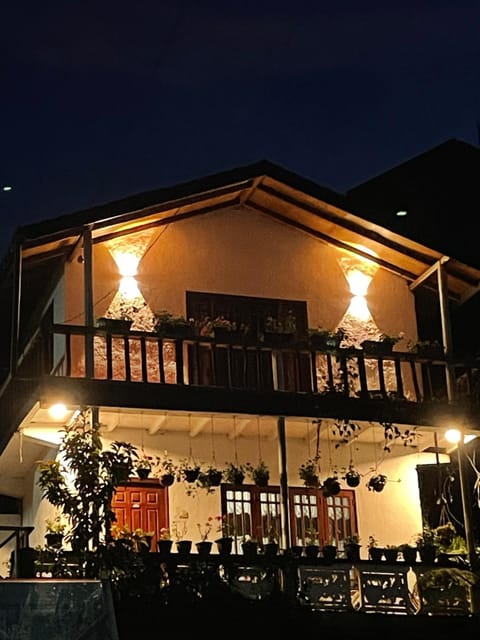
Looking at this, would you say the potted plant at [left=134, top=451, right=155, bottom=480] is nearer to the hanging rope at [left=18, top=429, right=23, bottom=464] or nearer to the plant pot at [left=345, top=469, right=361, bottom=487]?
the hanging rope at [left=18, top=429, right=23, bottom=464]

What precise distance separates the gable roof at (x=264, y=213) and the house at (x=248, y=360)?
4cm

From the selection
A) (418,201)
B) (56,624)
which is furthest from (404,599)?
(418,201)

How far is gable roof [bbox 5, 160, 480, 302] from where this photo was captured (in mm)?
15867

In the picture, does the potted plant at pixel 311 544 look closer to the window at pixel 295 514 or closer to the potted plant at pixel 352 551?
the window at pixel 295 514

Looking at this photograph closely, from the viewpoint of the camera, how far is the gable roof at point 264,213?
52.1 feet

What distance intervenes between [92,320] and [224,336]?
1918mm

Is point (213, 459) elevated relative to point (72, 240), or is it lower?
lower

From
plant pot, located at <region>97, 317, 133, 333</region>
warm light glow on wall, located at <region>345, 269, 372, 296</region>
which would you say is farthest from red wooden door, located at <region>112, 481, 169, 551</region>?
warm light glow on wall, located at <region>345, 269, 372, 296</region>

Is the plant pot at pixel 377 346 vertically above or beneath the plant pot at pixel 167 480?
above

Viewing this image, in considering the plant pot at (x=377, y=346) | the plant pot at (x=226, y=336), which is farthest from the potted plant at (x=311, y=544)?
the plant pot at (x=226, y=336)

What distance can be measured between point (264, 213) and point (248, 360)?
263cm

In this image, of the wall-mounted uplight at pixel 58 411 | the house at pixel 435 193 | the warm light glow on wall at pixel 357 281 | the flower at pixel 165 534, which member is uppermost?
the house at pixel 435 193

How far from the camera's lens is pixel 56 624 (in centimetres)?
641

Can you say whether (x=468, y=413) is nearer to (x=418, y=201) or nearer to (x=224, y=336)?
(x=224, y=336)
